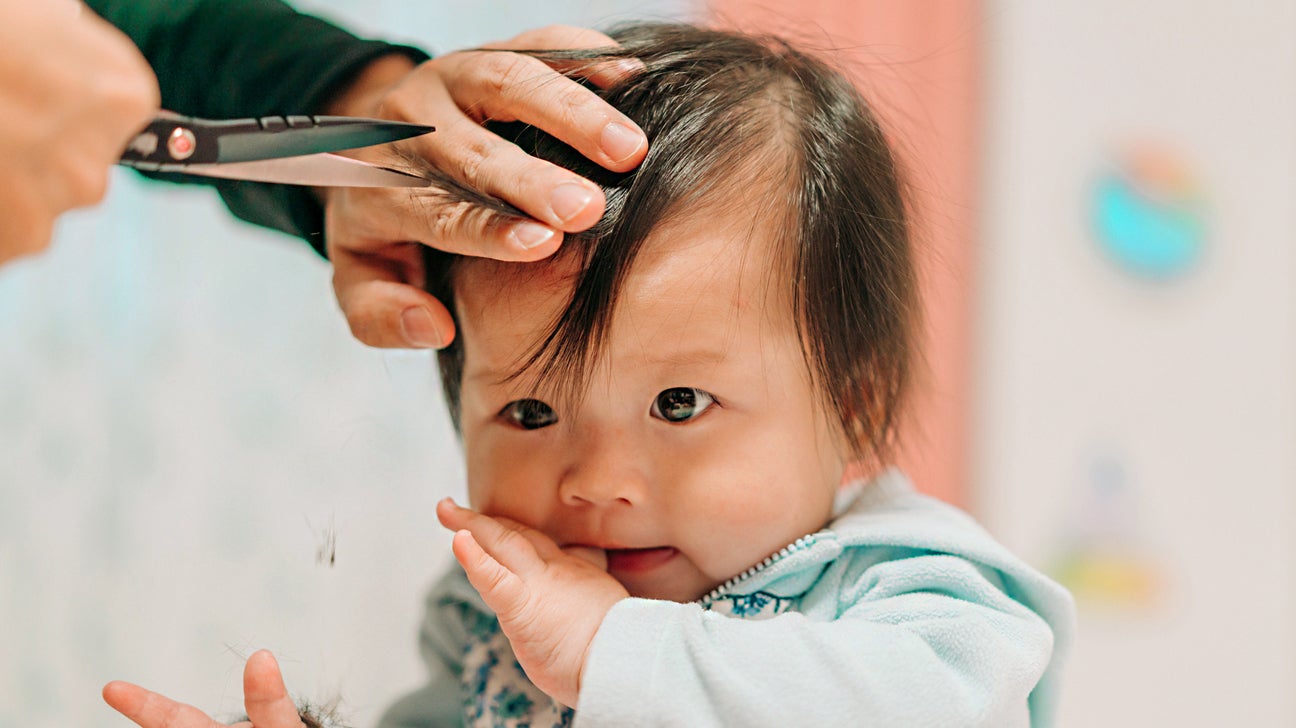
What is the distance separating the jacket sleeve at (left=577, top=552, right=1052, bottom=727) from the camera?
416mm

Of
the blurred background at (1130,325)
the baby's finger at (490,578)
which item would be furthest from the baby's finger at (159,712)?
the blurred background at (1130,325)

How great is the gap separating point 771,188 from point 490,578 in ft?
0.67

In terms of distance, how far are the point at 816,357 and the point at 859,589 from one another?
0.11 m

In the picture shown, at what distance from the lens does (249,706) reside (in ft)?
1.41

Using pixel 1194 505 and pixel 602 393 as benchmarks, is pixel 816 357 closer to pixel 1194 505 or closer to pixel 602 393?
pixel 602 393

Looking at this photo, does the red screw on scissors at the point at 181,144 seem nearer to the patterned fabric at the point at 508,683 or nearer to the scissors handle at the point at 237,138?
the scissors handle at the point at 237,138

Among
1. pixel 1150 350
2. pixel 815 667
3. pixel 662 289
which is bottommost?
pixel 1150 350

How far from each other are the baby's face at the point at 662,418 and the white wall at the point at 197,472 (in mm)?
45

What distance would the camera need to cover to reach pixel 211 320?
55cm

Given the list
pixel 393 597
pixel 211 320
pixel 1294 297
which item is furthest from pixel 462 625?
pixel 1294 297

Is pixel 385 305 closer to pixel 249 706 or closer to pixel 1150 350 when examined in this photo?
pixel 249 706

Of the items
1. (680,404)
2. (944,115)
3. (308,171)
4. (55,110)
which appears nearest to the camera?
(55,110)

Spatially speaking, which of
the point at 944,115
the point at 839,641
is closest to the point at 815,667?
the point at 839,641

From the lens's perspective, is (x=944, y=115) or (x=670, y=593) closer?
(x=670, y=593)
